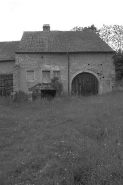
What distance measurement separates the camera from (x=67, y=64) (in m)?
17.8

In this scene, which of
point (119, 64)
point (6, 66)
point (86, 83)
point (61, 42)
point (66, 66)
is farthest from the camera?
point (119, 64)

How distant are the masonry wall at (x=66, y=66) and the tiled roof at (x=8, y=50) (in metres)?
2.82

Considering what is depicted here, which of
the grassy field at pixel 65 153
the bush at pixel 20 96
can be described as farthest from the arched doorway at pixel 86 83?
the grassy field at pixel 65 153

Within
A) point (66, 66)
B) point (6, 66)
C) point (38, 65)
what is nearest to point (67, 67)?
point (66, 66)

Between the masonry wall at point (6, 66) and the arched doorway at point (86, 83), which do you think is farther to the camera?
the masonry wall at point (6, 66)

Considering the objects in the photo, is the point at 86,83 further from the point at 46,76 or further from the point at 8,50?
the point at 8,50

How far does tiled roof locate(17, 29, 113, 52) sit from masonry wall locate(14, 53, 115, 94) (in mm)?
585

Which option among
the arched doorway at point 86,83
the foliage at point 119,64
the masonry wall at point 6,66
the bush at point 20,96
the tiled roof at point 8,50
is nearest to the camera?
the bush at point 20,96

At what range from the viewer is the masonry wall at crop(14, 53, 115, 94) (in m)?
17.6

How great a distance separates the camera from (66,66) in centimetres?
1781

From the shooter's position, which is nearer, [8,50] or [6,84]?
[6,84]

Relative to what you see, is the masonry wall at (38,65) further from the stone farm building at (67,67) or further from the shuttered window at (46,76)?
the shuttered window at (46,76)

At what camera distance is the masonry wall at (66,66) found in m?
17.6

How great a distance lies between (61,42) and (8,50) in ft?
21.3
